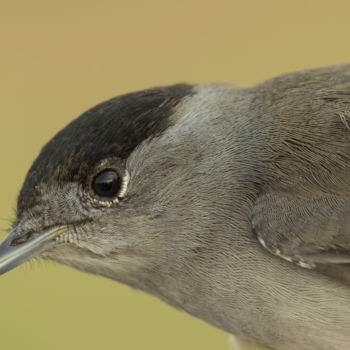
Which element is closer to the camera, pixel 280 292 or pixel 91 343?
pixel 280 292

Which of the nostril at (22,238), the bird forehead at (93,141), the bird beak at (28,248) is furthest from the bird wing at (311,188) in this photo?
the nostril at (22,238)

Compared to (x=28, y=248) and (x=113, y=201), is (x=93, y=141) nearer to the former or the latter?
(x=113, y=201)

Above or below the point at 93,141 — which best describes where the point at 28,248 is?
below

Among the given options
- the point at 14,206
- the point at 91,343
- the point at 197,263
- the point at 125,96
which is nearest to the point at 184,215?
the point at 197,263

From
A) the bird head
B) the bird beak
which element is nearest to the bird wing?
the bird head

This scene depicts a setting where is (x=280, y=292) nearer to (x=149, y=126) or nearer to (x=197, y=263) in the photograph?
(x=197, y=263)

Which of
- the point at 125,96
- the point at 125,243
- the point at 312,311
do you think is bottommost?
the point at 312,311

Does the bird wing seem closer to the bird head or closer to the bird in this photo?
the bird

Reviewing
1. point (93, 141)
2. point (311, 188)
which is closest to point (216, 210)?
point (311, 188)
